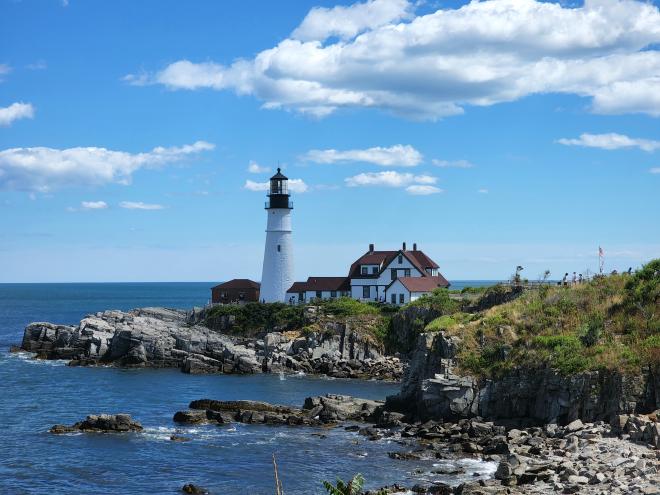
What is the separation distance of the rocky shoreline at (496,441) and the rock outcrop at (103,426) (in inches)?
1.9

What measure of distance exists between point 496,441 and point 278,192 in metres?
54.8

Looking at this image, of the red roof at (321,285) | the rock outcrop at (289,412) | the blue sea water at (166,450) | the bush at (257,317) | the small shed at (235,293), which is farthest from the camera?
the small shed at (235,293)

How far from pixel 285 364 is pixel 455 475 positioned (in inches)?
1378

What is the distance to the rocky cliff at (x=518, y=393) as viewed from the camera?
3281cm

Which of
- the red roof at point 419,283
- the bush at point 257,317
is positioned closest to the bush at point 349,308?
the bush at point 257,317

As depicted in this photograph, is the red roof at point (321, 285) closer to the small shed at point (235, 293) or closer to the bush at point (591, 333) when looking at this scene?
the small shed at point (235, 293)

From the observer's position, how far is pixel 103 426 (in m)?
38.0

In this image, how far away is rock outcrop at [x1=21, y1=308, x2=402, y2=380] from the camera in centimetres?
6128

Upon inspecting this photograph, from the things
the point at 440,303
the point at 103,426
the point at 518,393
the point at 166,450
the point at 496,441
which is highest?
the point at 440,303

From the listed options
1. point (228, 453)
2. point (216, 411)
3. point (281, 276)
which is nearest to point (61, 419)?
point (216, 411)

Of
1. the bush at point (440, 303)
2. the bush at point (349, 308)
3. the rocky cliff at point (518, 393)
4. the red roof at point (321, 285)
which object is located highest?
the red roof at point (321, 285)

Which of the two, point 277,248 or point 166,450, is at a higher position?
point 277,248

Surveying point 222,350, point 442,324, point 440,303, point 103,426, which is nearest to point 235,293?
point 222,350

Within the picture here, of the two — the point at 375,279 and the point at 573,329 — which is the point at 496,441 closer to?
the point at 573,329
